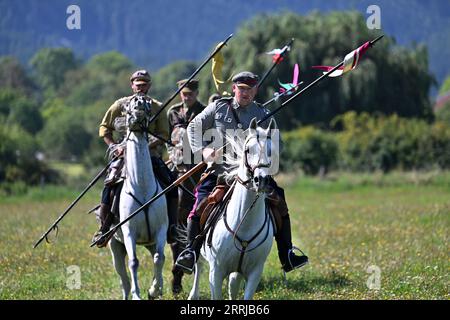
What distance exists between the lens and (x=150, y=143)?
13.7 metres

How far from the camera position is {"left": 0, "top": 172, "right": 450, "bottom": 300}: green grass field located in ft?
44.4

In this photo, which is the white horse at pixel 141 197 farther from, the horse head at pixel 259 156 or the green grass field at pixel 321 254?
the horse head at pixel 259 156

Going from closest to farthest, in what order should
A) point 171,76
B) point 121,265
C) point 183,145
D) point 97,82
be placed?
point 121,265 < point 183,145 < point 97,82 < point 171,76

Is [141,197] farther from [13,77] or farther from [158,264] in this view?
[13,77]

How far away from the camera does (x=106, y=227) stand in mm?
13008

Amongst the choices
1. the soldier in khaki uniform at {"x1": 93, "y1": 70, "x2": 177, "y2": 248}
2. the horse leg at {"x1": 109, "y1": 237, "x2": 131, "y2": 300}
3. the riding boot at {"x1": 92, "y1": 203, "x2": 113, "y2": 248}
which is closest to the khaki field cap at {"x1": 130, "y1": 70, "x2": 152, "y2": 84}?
the soldier in khaki uniform at {"x1": 93, "y1": 70, "x2": 177, "y2": 248}

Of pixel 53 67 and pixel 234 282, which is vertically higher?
pixel 53 67

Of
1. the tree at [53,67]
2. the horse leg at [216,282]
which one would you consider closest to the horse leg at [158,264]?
the horse leg at [216,282]

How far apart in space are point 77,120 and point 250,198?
80498mm

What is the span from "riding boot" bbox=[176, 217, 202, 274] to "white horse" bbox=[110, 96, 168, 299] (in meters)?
1.44

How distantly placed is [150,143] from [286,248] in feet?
10.5

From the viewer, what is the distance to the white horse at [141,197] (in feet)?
40.7

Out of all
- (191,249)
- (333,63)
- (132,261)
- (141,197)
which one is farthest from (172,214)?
(333,63)

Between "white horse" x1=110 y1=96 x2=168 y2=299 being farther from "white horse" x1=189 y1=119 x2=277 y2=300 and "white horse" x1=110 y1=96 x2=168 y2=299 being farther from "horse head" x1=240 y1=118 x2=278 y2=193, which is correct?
"horse head" x1=240 y1=118 x2=278 y2=193
